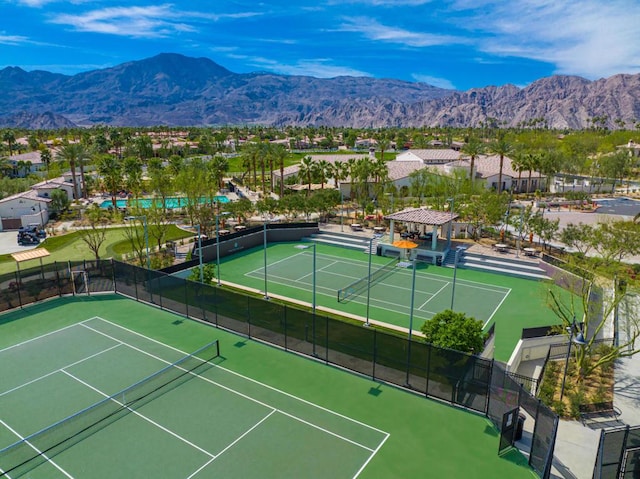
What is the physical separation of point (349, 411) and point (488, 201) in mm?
33689

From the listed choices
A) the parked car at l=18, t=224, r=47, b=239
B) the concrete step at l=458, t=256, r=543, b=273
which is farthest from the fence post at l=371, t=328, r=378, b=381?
the parked car at l=18, t=224, r=47, b=239

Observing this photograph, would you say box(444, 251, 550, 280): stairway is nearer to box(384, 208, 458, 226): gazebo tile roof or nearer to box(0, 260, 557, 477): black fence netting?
box(384, 208, 458, 226): gazebo tile roof

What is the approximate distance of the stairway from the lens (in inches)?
1426

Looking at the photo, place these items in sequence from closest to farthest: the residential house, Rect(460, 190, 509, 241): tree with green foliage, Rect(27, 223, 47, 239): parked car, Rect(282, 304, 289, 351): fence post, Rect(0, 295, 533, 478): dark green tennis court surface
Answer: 1. Rect(0, 295, 533, 478): dark green tennis court surface
2. Rect(282, 304, 289, 351): fence post
3. Rect(460, 190, 509, 241): tree with green foliage
4. Rect(27, 223, 47, 239): parked car
5. the residential house

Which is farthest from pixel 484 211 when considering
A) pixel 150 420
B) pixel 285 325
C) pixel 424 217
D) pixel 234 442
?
pixel 150 420

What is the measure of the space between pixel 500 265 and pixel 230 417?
2816 cm

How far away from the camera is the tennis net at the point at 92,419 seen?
48.6 ft

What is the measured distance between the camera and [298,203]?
52344 mm

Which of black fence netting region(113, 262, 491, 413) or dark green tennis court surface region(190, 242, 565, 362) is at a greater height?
black fence netting region(113, 262, 491, 413)

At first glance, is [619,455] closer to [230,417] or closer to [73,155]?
[230,417]

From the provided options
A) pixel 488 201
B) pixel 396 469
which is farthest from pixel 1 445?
pixel 488 201

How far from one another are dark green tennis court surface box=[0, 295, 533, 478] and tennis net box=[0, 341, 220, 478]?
0.99ft

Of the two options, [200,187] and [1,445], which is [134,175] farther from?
[1,445]

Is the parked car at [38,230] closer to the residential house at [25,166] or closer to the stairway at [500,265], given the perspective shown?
the stairway at [500,265]
